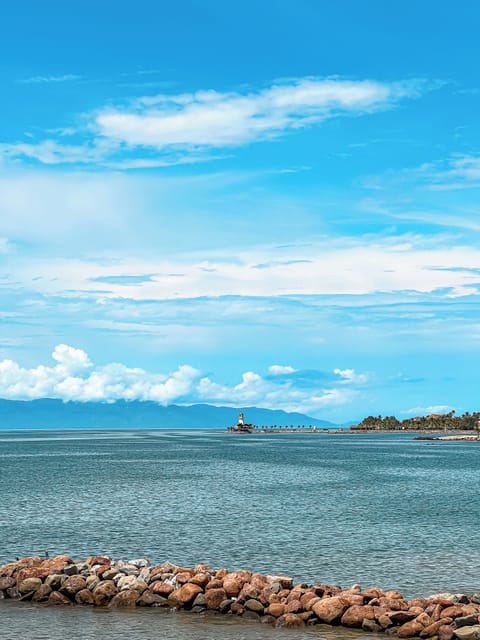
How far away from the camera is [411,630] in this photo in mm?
23125

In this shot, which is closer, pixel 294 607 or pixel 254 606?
pixel 294 607

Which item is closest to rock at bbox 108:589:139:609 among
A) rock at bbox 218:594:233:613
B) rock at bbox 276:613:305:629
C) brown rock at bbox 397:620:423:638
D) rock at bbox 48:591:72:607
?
rock at bbox 48:591:72:607

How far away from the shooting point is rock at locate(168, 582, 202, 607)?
2666 cm

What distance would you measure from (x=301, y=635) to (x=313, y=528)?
2323cm

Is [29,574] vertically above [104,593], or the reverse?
[29,574]

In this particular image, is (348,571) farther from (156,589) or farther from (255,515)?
(255,515)

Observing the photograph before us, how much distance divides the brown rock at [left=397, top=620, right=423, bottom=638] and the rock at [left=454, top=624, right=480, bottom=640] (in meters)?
1.17

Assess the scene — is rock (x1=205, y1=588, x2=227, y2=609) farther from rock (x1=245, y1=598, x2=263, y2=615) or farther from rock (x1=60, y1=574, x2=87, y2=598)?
rock (x1=60, y1=574, x2=87, y2=598)

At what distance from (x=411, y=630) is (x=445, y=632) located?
1050 mm

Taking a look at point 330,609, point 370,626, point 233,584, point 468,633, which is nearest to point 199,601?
point 233,584

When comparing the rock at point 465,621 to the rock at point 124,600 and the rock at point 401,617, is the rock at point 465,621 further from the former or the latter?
the rock at point 124,600

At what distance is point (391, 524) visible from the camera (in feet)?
160

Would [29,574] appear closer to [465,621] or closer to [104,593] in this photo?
[104,593]

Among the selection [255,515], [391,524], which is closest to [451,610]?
[391,524]
